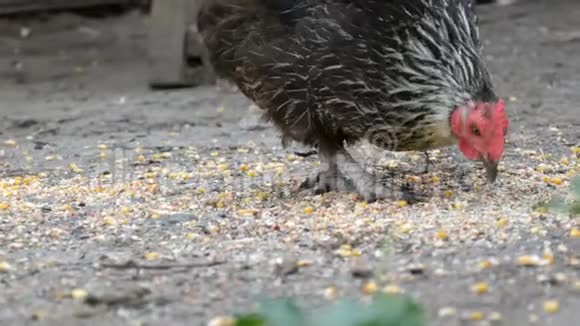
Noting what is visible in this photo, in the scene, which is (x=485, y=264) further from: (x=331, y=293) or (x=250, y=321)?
(x=250, y=321)

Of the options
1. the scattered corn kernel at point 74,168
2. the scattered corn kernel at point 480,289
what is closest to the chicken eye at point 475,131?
the scattered corn kernel at point 480,289

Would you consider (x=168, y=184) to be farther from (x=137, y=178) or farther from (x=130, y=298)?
(x=130, y=298)

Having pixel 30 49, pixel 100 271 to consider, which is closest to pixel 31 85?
pixel 30 49

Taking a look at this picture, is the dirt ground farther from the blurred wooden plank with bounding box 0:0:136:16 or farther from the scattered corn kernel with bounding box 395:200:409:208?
the blurred wooden plank with bounding box 0:0:136:16

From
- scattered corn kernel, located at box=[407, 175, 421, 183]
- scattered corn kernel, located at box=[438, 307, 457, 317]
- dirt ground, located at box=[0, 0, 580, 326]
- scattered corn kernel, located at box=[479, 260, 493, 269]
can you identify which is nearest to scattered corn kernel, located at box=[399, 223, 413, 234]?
dirt ground, located at box=[0, 0, 580, 326]

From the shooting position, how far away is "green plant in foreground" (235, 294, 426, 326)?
2.29 meters

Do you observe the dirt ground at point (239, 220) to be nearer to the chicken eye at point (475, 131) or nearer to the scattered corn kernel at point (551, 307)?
the scattered corn kernel at point (551, 307)

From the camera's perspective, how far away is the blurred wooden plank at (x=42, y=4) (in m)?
9.14

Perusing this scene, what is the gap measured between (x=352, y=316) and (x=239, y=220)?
1.78 metres

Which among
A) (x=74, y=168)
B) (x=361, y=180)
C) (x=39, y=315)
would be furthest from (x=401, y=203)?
(x=74, y=168)

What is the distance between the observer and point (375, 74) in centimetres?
414

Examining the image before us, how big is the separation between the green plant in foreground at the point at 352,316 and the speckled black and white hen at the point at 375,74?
68.9 inches

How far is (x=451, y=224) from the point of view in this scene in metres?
3.70

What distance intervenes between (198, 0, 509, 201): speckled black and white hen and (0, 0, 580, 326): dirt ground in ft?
1.07
